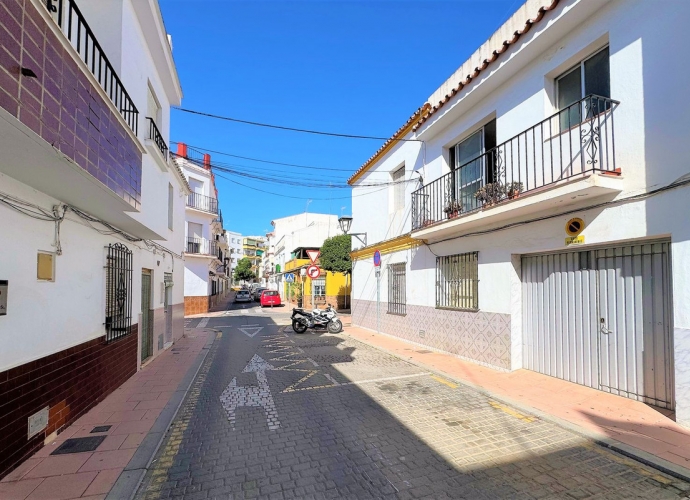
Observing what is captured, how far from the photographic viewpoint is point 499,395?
558cm

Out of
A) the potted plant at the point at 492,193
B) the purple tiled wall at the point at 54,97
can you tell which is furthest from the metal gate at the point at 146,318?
the potted plant at the point at 492,193

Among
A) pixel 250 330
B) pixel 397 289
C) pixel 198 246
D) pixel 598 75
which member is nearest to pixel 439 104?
pixel 598 75

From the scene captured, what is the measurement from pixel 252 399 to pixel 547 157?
20.2 feet

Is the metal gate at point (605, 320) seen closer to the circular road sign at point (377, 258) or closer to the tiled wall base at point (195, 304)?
the circular road sign at point (377, 258)

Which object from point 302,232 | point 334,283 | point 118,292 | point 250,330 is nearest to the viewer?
point 118,292

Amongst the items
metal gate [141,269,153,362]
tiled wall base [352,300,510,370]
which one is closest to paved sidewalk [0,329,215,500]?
metal gate [141,269,153,362]

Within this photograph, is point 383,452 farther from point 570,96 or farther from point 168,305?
point 168,305

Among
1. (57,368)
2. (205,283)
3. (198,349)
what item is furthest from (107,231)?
(205,283)

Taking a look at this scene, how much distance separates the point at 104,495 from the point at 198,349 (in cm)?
744

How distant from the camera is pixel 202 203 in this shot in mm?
25172

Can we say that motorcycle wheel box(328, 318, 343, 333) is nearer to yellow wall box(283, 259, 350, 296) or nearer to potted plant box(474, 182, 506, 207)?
potted plant box(474, 182, 506, 207)

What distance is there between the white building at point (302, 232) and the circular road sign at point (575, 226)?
25.6 metres

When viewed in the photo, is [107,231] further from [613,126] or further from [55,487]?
[613,126]

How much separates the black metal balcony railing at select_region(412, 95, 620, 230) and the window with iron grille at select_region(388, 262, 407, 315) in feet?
10.2
